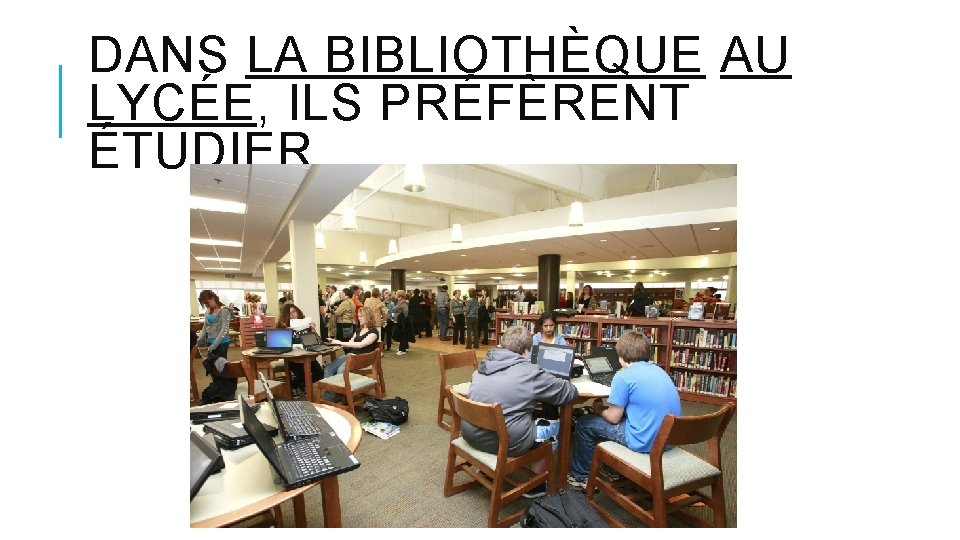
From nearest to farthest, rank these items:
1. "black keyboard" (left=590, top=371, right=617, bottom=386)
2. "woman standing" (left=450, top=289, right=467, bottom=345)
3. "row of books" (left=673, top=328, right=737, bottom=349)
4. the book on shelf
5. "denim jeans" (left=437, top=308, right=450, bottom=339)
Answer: "black keyboard" (left=590, top=371, right=617, bottom=386)
the book on shelf
"row of books" (left=673, top=328, right=737, bottom=349)
"woman standing" (left=450, top=289, right=467, bottom=345)
"denim jeans" (left=437, top=308, right=450, bottom=339)

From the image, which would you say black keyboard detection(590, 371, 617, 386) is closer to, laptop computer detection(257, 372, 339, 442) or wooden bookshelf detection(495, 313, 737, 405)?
wooden bookshelf detection(495, 313, 737, 405)

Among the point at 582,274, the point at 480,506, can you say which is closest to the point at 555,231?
the point at 480,506

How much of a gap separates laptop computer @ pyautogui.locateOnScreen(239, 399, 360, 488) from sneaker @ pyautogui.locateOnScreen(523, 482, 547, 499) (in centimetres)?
135

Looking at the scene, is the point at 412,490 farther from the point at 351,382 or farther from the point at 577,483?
the point at 351,382

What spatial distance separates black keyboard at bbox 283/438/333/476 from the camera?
105 centimetres

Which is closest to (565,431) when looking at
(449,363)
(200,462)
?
(449,363)

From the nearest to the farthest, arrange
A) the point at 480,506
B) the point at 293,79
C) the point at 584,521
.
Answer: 1. the point at 293,79
2. the point at 584,521
3. the point at 480,506

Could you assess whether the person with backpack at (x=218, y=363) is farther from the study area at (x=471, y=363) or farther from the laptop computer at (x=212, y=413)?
the laptop computer at (x=212, y=413)

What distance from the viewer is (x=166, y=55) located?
3.52 ft

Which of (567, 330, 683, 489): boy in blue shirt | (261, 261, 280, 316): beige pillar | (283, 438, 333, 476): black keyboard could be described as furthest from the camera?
(261, 261, 280, 316): beige pillar

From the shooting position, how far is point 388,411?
3.26 m

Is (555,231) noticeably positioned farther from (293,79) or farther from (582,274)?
(582,274)

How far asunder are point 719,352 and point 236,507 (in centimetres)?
506

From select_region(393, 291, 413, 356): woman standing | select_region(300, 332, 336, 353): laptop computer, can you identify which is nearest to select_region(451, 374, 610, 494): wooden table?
select_region(300, 332, 336, 353): laptop computer
